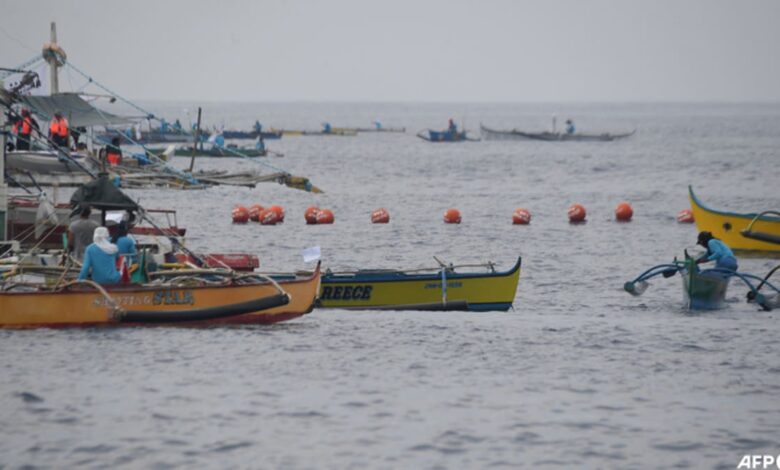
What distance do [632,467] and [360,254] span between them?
27.4 meters

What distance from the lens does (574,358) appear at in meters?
25.2

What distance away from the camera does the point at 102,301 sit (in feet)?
83.7

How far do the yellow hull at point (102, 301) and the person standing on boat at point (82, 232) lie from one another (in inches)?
66.1

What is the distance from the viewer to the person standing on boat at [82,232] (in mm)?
26891

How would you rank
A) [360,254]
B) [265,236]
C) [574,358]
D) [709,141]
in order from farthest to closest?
[709,141] → [265,236] → [360,254] → [574,358]

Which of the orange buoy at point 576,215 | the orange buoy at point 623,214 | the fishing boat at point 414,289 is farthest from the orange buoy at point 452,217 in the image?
the fishing boat at point 414,289

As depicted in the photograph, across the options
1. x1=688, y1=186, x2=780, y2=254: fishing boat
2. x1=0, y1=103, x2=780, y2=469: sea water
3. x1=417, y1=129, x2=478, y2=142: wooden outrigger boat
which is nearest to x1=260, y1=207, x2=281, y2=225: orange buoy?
x1=0, y1=103, x2=780, y2=469: sea water

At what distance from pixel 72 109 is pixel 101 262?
27.5 m

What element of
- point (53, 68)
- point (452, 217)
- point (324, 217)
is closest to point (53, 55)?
point (53, 68)

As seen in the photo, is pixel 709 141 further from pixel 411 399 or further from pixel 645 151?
pixel 411 399

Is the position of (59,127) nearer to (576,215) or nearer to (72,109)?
(72,109)

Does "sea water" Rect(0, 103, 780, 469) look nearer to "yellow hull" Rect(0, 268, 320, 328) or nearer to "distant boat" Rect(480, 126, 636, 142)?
"yellow hull" Rect(0, 268, 320, 328)

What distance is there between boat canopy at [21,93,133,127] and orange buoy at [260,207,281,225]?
22.5 ft

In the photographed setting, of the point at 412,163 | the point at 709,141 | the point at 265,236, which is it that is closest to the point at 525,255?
the point at 265,236
